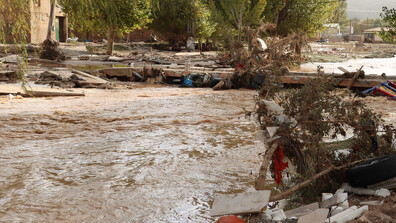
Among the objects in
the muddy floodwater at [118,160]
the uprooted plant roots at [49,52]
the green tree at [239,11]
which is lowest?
the muddy floodwater at [118,160]

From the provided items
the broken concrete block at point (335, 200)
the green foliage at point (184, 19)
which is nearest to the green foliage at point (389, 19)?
the broken concrete block at point (335, 200)

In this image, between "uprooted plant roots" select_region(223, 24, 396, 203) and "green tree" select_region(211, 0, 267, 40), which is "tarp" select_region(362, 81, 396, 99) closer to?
"uprooted plant roots" select_region(223, 24, 396, 203)

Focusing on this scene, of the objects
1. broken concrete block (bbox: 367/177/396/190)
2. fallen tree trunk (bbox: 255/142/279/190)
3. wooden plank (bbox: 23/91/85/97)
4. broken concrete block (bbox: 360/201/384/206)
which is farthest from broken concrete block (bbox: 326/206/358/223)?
wooden plank (bbox: 23/91/85/97)

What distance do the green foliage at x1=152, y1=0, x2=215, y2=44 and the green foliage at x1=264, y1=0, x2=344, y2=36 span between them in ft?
23.0

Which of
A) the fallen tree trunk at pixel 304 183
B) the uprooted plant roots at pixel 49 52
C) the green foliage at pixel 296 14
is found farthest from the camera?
the green foliage at pixel 296 14

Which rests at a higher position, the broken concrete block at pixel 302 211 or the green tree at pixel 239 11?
the green tree at pixel 239 11

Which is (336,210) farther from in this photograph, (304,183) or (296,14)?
(296,14)

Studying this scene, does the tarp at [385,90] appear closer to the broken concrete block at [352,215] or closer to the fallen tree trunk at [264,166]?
the fallen tree trunk at [264,166]

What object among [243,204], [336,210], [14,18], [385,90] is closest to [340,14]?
[385,90]

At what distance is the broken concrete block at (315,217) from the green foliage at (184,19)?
3446cm

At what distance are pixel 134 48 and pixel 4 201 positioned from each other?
35.0 m

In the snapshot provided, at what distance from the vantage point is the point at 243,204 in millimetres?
4195

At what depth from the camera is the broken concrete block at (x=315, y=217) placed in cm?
375

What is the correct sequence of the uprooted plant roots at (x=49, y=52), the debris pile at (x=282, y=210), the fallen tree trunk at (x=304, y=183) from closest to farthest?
the debris pile at (x=282, y=210) < the fallen tree trunk at (x=304, y=183) < the uprooted plant roots at (x=49, y=52)
